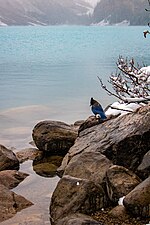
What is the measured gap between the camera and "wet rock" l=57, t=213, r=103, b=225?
8.52 meters

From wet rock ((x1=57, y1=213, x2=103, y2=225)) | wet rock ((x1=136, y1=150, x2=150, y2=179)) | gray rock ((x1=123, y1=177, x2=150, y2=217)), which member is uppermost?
wet rock ((x1=136, y1=150, x2=150, y2=179))

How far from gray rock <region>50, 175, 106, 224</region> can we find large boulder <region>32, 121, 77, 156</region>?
19.3 feet

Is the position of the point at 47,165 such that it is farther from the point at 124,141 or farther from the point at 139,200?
the point at 139,200

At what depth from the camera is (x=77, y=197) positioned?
9633 mm

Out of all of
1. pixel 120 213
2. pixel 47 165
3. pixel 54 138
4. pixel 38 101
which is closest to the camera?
pixel 120 213

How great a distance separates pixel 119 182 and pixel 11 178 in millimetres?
4412

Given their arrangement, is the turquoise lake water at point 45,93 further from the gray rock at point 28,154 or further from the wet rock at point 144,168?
the wet rock at point 144,168

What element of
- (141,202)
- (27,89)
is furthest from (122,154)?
(27,89)

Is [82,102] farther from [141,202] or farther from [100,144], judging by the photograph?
[141,202]

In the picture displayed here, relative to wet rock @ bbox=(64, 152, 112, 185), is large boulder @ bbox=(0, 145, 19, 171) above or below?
below

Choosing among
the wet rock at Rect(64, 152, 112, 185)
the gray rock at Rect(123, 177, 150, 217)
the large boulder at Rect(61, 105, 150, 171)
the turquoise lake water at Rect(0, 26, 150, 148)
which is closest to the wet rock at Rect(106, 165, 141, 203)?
the wet rock at Rect(64, 152, 112, 185)

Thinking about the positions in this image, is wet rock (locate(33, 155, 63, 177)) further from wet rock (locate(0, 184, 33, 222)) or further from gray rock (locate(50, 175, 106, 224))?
gray rock (locate(50, 175, 106, 224))

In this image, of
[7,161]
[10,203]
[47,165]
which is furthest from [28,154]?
[10,203]

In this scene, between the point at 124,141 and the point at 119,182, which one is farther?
the point at 124,141
